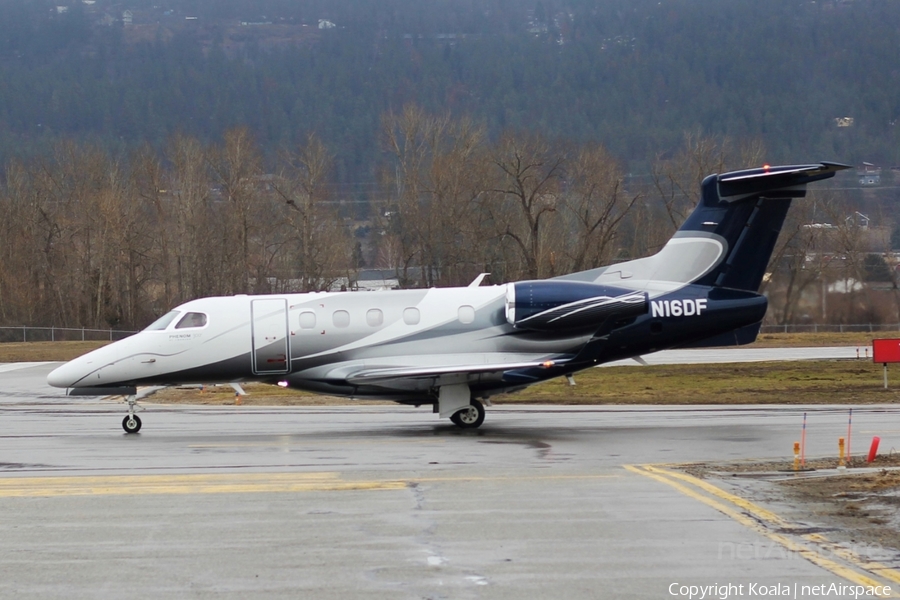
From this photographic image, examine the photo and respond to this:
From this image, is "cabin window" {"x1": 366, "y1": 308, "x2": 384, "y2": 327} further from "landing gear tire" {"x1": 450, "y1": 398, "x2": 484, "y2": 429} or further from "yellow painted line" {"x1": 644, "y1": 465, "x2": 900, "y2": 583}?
"yellow painted line" {"x1": 644, "y1": 465, "x2": 900, "y2": 583}

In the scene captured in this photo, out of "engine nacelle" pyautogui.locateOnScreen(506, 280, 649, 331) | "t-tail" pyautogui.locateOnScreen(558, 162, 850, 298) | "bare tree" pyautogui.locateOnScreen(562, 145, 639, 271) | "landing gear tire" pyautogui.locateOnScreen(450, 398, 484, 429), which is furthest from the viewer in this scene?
"bare tree" pyautogui.locateOnScreen(562, 145, 639, 271)

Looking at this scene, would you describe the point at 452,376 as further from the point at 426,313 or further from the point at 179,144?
the point at 179,144

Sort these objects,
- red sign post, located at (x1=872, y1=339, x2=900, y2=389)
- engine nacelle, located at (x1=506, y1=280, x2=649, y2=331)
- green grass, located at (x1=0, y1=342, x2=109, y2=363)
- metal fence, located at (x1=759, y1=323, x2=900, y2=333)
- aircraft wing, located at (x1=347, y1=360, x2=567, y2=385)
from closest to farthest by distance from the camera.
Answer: aircraft wing, located at (x1=347, y1=360, x2=567, y2=385) → engine nacelle, located at (x1=506, y1=280, x2=649, y2=331) → red sign post, located at (x1=872, y1=339, x2=900, y2=389) → green grass, located at (x1=0, y1=342, x2=109, y2=363) → metal fence, located at (x1=759, y1=323, x2=900, y2=333)

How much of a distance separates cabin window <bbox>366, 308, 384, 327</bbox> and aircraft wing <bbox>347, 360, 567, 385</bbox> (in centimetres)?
89

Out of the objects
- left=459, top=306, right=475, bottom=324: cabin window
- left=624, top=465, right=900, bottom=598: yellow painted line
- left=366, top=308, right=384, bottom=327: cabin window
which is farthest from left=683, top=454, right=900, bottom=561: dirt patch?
left=366, top=308, right=384, bottom=327: cabin window

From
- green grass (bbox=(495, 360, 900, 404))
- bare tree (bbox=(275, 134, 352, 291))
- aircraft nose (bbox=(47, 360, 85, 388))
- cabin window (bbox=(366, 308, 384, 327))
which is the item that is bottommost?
green grass (bbox=(495, 360, 900, 404))

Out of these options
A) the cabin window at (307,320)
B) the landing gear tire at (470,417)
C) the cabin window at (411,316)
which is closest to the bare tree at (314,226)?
the cabin window at (307,320)

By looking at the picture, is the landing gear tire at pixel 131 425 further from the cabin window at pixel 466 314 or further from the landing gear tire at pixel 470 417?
the cabin window at pixel 466 314

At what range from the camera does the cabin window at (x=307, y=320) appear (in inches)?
834

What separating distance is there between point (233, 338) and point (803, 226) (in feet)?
144

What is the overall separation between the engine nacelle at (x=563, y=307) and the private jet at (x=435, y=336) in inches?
0.7

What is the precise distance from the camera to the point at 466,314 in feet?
69.8

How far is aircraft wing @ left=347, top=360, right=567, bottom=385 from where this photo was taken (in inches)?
798

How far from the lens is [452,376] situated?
2061 centimetres
